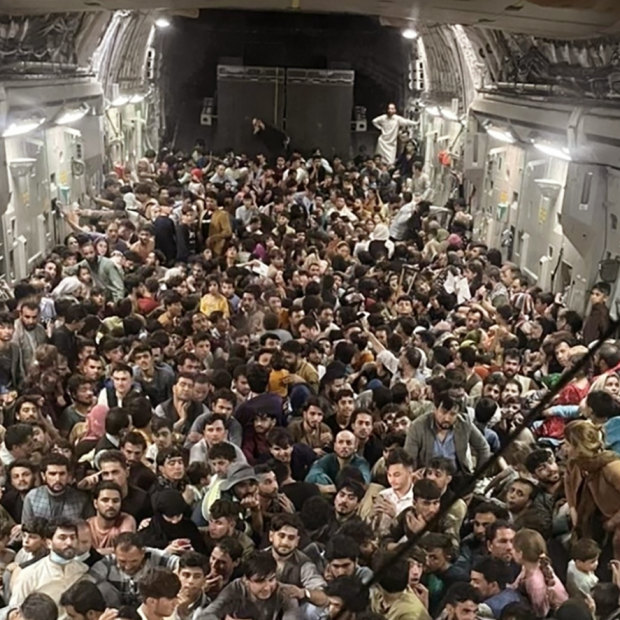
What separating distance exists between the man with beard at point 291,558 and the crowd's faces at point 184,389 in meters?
1.45

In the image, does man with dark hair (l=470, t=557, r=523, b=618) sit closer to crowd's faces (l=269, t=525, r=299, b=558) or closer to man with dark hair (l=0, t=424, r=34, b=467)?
crowd's faces (l=269, t=525, r=299, b=558)

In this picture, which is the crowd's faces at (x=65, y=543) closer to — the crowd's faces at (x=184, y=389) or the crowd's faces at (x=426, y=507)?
the crowd's faces at (x=426, y=507)

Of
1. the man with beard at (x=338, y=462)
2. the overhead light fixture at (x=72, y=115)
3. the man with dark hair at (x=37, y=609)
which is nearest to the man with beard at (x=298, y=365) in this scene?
the man with beard at (x=338, y=462)

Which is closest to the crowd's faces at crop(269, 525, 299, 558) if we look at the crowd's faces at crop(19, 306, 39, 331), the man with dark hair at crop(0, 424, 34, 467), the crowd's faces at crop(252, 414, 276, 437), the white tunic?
the crowd's faces at crop(252, 414, 276, 437)

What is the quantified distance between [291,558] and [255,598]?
0.31 metres

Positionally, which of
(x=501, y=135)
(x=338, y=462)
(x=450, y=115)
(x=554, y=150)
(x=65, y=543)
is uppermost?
(x=554, y=150)

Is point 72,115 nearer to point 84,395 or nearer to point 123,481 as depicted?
point 84,395

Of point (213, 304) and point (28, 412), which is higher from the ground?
point (28, 412)

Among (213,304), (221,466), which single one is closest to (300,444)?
(221,466)

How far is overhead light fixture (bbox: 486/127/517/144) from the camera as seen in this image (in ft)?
32.8

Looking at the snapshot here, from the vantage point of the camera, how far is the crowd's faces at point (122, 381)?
481cm

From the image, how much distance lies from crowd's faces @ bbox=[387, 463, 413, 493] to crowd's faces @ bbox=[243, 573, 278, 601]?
3.11ft

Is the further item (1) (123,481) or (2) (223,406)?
(2) (223,406)

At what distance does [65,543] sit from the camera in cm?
327
